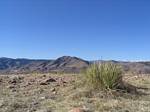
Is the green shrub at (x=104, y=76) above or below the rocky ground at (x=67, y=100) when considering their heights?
above

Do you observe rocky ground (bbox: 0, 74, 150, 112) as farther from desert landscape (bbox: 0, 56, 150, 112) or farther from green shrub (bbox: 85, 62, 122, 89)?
green shrub (bbox: 85, 62, 122, 89)

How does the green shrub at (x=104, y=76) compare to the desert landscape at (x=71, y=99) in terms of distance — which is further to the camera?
the green shrub at (x=104, y=76)

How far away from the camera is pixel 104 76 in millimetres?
11969

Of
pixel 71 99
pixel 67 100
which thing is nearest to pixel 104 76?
pixel 71 99

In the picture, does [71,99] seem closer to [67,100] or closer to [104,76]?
[67,100]

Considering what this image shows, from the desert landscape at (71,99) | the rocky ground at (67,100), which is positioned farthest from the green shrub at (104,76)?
the rocky ground at (67,100)

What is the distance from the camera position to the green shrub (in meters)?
11.8

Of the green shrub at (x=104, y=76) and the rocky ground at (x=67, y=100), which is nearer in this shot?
the rocky ground at (x=67, y=100)

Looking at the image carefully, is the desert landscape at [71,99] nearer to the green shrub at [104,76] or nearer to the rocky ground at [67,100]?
the rocky ground at [67,100]

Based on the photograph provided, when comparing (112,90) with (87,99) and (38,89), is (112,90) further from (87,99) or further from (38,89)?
(38,89)

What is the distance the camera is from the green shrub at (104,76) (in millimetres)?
11820

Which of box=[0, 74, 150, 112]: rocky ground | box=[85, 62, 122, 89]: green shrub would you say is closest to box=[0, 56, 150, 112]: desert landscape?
box=[0, 74, 150, 112]: rocky ground

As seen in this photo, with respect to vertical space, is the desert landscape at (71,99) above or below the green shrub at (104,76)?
below

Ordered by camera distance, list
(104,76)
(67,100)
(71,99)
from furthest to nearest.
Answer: (104,76) → (71,99) → (67,100)
